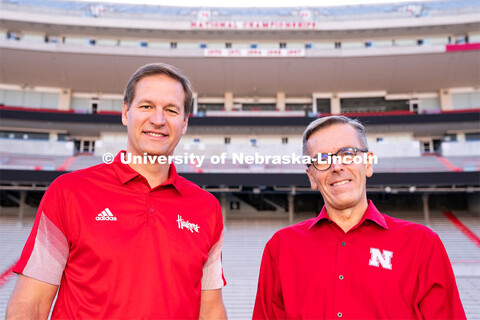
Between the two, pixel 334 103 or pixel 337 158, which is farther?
pixel 334 103

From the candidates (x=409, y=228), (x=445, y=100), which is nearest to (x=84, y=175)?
(x=409, y=228)

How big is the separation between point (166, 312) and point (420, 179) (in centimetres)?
2198

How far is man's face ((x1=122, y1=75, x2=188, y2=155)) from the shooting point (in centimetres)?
257

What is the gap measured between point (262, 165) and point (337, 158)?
19.6 m

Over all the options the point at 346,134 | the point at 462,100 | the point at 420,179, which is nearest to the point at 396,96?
the point at 462,100

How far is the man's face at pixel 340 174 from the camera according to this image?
2.87 m

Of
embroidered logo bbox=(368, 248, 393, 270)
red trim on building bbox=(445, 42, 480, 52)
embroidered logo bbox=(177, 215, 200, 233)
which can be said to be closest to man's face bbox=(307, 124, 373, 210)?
embroidered logo bbox=(368, 248, 393, 270)

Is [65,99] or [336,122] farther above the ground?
[65,99]

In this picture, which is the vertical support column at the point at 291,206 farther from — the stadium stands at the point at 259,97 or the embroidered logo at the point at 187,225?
the embroidered logo at the point at 187,225

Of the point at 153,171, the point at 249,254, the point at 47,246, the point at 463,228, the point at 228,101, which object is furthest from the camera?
the point at 228,101

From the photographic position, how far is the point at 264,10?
3538 cm

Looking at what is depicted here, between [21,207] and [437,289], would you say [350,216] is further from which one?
[21,207]

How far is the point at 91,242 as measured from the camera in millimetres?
2342

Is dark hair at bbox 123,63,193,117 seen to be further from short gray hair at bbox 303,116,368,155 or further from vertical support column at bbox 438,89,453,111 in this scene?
vertical support column at bbox 438,89,453,111
